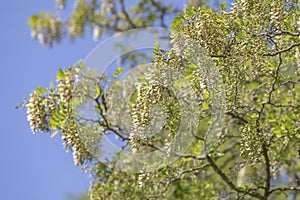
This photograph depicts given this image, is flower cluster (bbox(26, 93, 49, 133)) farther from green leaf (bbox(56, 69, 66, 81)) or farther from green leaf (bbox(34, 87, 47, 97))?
green leaf (bbox(56, 69, 66, 81))

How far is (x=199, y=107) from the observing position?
2.61 metres

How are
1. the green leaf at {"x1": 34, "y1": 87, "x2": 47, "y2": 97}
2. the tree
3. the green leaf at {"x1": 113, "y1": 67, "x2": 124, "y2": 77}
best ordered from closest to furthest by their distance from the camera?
1. the tree
2. the green leaf at {"x1": 34, "y1": 87, "x2": 47, "y2": 97}
3. the green leaf at {"x1": 113, "y1": 67, "x2": 124, "y2": 77}

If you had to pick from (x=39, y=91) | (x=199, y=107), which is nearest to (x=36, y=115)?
(x=39, y=91)

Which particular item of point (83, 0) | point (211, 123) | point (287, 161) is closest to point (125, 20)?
point (83, 0)

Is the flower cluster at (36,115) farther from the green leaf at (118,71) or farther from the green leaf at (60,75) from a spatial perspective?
the green leaf at (118,71)

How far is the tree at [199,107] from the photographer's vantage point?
2.41m

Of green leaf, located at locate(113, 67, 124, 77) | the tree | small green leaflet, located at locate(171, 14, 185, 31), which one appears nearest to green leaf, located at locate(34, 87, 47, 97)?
the tree

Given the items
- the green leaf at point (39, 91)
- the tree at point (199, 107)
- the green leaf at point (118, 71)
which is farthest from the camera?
the green leaf at point (118, 71)

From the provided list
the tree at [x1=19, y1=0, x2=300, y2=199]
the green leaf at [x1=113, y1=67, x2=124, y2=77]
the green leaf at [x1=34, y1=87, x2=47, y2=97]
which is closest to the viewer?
the tree at [x1=19, y1=0, x2=300, y2=199]

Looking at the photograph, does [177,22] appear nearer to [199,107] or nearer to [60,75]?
[199,107]

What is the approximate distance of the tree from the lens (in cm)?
241

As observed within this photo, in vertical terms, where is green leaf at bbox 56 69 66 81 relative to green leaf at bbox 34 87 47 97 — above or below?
above

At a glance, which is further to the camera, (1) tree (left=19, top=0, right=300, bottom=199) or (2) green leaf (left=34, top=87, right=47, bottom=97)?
(2) green leaf (left=34, top=87, right=47, bottom=97)

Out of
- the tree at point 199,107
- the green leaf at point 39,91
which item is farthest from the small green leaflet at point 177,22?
the green leaf at point 39,91
